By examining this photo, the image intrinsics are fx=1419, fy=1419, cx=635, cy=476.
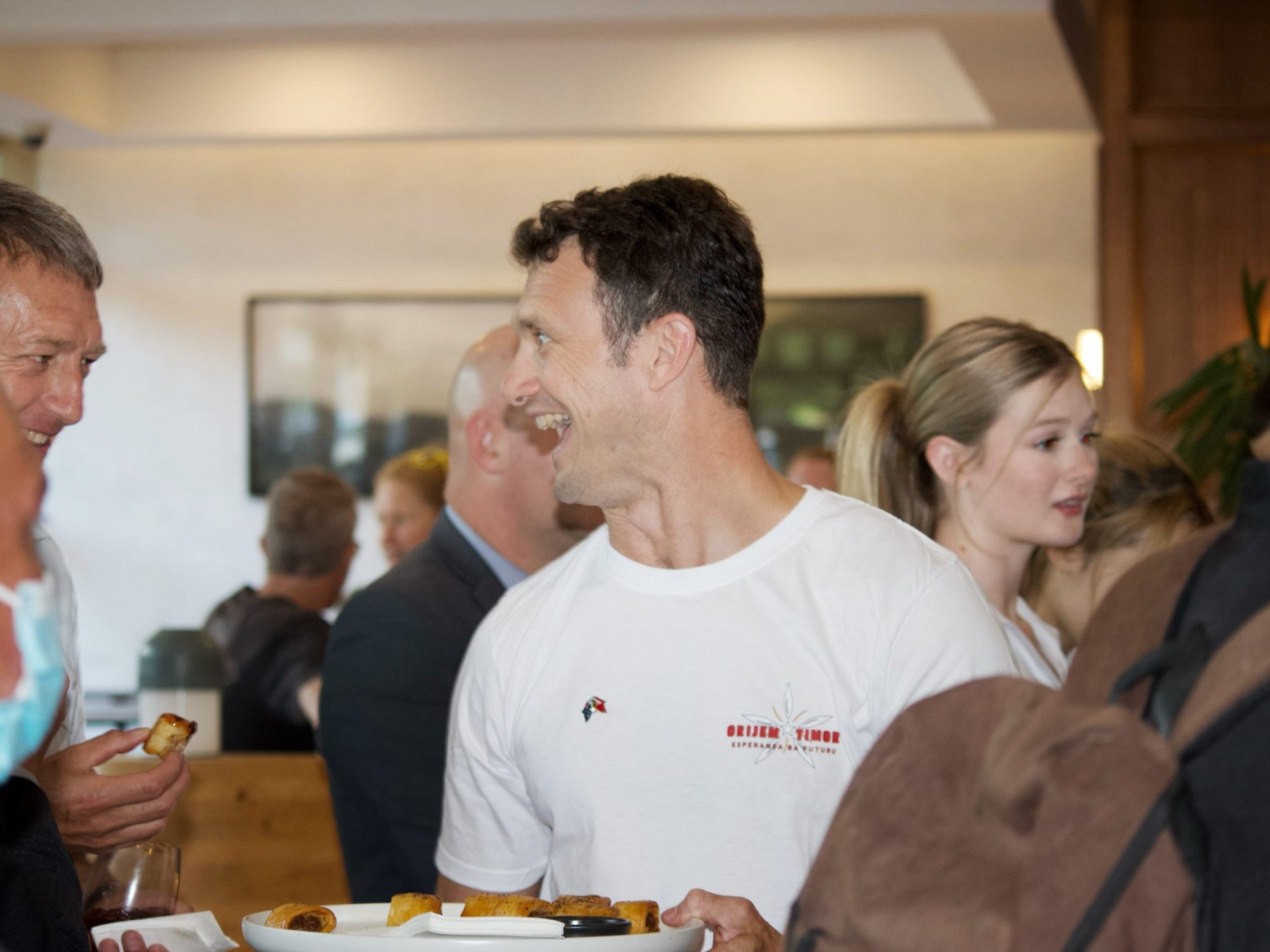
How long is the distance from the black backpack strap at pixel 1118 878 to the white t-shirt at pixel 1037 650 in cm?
111

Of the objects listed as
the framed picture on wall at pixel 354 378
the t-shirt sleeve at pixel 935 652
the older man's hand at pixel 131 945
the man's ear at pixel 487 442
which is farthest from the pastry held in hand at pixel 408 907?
the framed picture on wall at pixel 354 378

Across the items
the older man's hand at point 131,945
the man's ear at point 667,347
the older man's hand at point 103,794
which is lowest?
the older man's hand at point 131,945

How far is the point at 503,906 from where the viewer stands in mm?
1260

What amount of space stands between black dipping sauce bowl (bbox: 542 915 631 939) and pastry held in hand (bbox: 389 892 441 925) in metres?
0.14

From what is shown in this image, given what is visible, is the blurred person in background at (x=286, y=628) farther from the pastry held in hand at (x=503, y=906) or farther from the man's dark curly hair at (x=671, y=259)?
the pastry held in hand at (x=503, y=906)

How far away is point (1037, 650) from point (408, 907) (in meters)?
1.37

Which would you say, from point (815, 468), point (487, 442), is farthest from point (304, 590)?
point (815, 468)

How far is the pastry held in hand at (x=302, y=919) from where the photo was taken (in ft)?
4.12

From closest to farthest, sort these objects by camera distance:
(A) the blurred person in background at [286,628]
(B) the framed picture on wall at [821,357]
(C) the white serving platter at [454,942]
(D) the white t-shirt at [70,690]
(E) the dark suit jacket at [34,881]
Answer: (E) the dark suit jacket at [34,881]
(C) the white serving platter at [454,942]
(D) the white t-shirt at [70,690]
(A) the blurred person in background at [286,628]
(B) the framed picture on wall at [821,357]

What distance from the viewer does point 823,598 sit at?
1518 mm

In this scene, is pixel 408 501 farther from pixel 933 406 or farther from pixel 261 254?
pixel 933 406

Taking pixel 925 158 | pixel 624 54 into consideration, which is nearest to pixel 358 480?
pixel 624 54

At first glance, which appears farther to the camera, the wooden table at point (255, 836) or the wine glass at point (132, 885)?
the wooden table at point (255, 836)

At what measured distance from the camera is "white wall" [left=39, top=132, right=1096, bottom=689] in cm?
662
